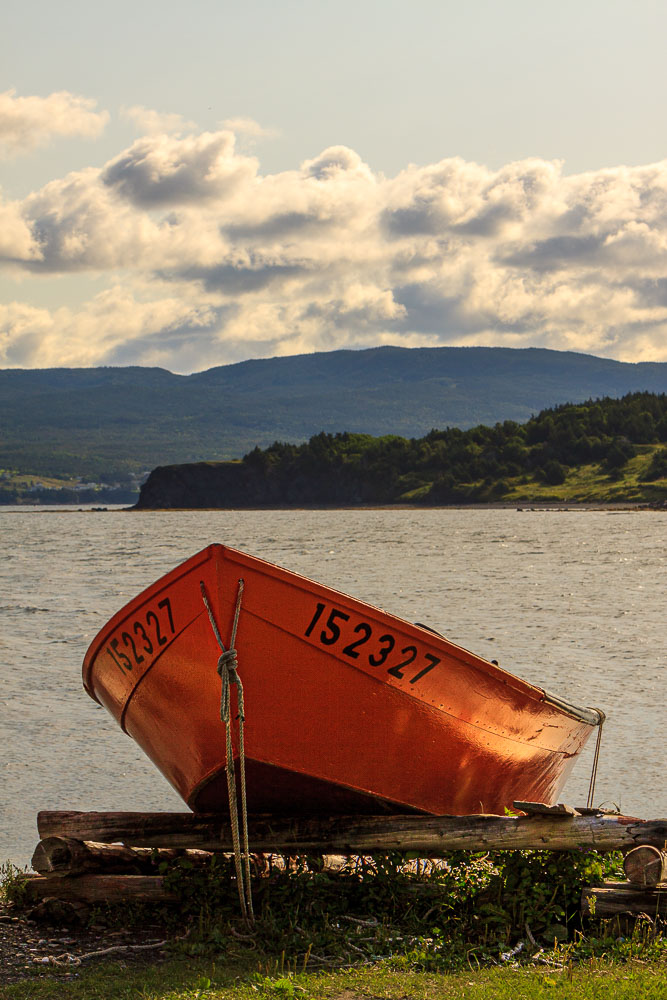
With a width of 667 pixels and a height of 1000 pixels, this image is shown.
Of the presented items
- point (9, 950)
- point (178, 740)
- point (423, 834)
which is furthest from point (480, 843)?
point (9, 950)

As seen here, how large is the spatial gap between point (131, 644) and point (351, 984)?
11.6 feet

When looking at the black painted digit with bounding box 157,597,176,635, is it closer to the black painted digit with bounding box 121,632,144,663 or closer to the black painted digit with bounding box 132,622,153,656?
the black painted digit with bounding box 132,622,153,656

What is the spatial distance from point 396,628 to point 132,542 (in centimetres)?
8343

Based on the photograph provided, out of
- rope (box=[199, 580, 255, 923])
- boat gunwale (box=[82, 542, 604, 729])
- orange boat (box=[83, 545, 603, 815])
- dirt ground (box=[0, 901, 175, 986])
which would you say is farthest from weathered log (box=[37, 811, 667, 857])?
boat gunwale (box=[82, 542, 604, 729])

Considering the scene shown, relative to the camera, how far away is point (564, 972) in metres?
7.44

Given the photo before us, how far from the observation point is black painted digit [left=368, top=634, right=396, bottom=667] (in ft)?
28.9

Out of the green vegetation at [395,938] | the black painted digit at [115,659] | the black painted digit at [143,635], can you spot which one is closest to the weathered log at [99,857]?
the green vegetation at [395,938]

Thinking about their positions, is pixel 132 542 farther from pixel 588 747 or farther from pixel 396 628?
pixel 396 628

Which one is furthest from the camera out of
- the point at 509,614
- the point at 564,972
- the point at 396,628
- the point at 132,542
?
the point at 132,542

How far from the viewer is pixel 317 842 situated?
9.05 meters

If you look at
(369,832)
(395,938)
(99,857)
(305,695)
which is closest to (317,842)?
(369,832)

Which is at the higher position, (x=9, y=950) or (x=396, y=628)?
(x=396, y=628)

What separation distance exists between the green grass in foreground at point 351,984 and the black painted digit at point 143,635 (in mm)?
2587

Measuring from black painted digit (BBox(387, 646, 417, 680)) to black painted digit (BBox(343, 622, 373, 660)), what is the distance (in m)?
0.33
